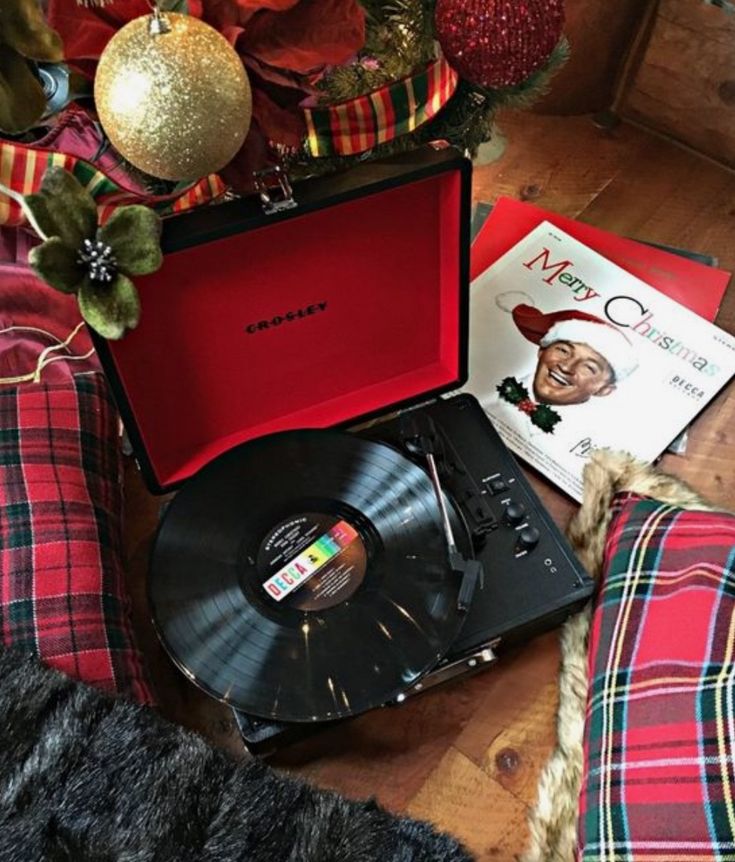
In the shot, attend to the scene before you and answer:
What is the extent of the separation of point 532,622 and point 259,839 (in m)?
0.27

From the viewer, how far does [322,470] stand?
0.77m

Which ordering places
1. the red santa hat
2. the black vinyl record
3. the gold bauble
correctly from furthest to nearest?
the red santa hat → the black vinyl record → the gold bauble

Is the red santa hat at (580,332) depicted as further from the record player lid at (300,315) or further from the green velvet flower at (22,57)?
the green velvet flower at (22,57)

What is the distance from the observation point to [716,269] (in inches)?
39.9

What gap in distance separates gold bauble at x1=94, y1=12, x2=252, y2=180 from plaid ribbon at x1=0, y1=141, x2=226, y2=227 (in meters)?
0.09

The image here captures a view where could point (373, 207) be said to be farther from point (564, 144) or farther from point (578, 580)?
point (564, 144)

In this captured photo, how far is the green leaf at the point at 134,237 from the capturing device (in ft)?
2.03

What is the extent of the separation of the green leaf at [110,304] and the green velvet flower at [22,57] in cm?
11

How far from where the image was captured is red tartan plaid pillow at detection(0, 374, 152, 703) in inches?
27.0

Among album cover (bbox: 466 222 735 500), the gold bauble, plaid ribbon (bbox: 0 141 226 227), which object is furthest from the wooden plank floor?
the gold bauble

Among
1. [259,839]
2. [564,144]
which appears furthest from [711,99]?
[259,839]

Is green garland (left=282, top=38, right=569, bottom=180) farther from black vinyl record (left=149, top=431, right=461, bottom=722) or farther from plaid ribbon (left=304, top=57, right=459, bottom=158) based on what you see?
black vinyl record (left=149, top=431, right=461, bottom=722)

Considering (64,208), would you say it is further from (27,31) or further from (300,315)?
(300,315)

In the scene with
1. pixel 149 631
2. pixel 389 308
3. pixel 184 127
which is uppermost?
pixel 184 127
